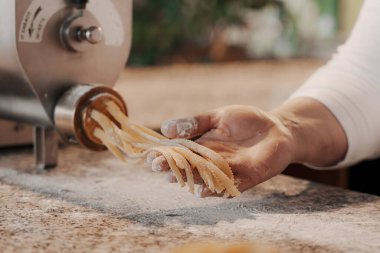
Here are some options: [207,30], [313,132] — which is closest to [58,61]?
[313,132]

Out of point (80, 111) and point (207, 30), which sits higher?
point (80, 111)

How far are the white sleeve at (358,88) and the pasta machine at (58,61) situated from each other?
0.36 metres

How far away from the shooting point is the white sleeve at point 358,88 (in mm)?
1139

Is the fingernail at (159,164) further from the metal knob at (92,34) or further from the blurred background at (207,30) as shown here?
the blurred background at (207,30)

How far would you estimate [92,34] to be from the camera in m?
1.07

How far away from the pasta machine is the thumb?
0.18 m

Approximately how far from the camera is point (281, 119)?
1.06 meters

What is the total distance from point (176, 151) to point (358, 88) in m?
0.45

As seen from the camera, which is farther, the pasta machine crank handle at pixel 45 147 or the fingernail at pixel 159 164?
the pasta machine crank handle at pixel 45 147

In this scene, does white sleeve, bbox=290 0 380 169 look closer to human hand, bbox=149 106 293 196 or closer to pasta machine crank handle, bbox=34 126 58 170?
human hand, bbox=149 106 293 196

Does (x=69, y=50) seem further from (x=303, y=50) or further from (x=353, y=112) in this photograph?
(x=303, y=50)

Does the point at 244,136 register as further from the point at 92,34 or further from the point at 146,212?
the point at 92,34

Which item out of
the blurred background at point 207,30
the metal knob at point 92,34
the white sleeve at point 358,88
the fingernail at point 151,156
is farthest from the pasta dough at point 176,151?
the blurred background at point 207,30

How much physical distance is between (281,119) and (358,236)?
1.05 ft
